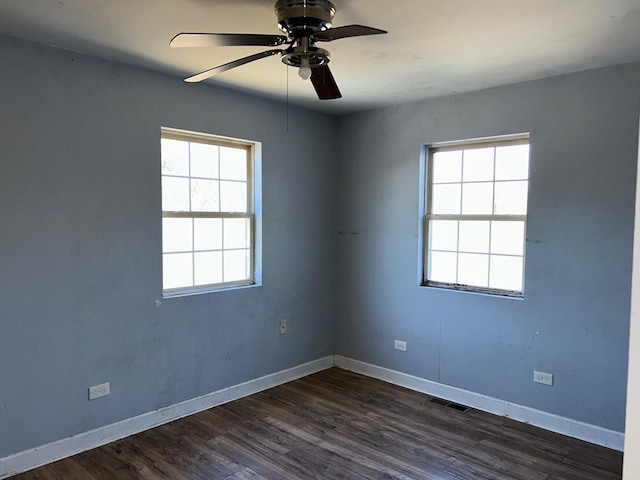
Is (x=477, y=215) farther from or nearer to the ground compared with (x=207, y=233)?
farther from the ground

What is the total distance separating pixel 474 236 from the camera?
3.84 metres

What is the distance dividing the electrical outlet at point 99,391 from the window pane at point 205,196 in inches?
56.3

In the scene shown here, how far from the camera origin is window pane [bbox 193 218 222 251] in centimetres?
366

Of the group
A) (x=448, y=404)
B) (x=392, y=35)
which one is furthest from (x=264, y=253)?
(x=392, y=35)

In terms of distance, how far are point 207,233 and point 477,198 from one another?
7.55 feet

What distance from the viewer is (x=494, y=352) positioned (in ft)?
11.9

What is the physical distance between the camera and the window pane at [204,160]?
3.62 m

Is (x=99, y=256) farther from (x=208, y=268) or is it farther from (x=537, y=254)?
(x=537, y=254)

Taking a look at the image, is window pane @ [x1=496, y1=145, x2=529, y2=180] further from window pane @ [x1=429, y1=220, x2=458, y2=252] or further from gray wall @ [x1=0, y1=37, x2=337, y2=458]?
gray wall @ [x1=0, y1=37, x2=337, y2=458]

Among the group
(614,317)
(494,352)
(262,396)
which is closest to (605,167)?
(614,317)

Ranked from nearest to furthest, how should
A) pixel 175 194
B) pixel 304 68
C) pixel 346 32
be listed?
pixel 346 32, pixel 304 68, pixel 175 194

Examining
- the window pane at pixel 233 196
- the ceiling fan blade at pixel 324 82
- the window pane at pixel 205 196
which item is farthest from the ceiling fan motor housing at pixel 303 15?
the window pane at pixel 233 196

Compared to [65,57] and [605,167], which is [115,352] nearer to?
[65,57]

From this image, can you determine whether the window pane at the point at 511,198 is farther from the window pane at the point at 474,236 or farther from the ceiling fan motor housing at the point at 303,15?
the ceiling fan motor housing at the point at 303,15
